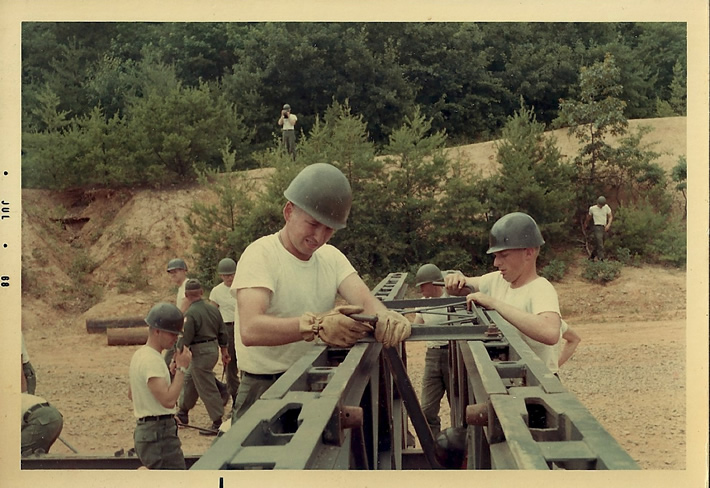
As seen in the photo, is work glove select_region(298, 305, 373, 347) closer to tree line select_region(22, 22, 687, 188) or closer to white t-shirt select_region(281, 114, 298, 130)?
tree line select_region(22, 22, 687, 188)

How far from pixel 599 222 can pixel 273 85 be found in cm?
585

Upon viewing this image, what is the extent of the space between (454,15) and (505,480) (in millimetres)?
2443

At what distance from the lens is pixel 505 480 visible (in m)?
2.65

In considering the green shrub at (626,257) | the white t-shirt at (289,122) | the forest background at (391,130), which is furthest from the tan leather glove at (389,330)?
the green shrub at (626,257)

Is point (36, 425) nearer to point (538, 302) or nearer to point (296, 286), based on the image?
point (296, 286)

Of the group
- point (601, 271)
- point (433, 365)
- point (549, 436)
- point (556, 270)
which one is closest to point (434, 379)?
point (433, 365)

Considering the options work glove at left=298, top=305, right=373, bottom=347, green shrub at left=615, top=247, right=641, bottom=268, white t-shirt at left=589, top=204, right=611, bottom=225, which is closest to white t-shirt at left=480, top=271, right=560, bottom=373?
work glove at left=298, top=305, right=373, bottom=347

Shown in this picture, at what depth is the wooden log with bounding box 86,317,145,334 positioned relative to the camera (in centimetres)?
1102

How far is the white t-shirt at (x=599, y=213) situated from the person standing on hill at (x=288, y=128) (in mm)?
5084

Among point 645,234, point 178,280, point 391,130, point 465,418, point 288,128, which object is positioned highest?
point 391,130

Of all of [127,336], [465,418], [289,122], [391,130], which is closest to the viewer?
[465,418]

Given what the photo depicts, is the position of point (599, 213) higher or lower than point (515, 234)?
higher

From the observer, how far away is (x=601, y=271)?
41.0 feet

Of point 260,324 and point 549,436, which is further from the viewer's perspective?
point 260,324
